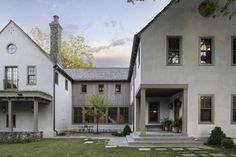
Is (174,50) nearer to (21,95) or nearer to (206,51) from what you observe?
(206,51)

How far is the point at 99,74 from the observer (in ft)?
114

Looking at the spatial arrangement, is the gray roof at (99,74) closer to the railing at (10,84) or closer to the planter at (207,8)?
the railing at (10,84)

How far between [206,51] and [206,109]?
326cm

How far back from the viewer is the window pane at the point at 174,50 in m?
17.9

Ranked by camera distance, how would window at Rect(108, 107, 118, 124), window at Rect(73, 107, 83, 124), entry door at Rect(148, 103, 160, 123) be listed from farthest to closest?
1. window at Rect(108, 107, 118, 124)
2. window at Rect(73, 107, 83, 124)
3. entry door at Rect(148, 103, 160, 123)

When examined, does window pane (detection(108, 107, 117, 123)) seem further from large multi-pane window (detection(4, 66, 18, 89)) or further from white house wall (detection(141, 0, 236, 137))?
white house wall (detection(141, 0, 236, 137))

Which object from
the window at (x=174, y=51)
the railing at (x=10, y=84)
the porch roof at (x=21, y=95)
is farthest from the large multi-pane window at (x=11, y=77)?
the window at (x=174, y=51)

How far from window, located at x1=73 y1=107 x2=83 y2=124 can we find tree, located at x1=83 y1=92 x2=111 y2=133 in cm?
102

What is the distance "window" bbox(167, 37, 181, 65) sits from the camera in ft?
58.6

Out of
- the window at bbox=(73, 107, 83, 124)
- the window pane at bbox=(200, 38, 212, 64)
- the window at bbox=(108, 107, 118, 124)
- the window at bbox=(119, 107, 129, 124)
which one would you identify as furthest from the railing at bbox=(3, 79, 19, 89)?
the window pane at bbox=(200, 38, 212, 64)

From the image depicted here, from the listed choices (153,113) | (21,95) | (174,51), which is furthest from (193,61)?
(21,95)

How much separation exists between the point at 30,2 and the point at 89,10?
441cm

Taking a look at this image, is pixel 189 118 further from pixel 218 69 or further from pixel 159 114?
pixel 159 114

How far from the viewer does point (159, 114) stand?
25.2 metres
